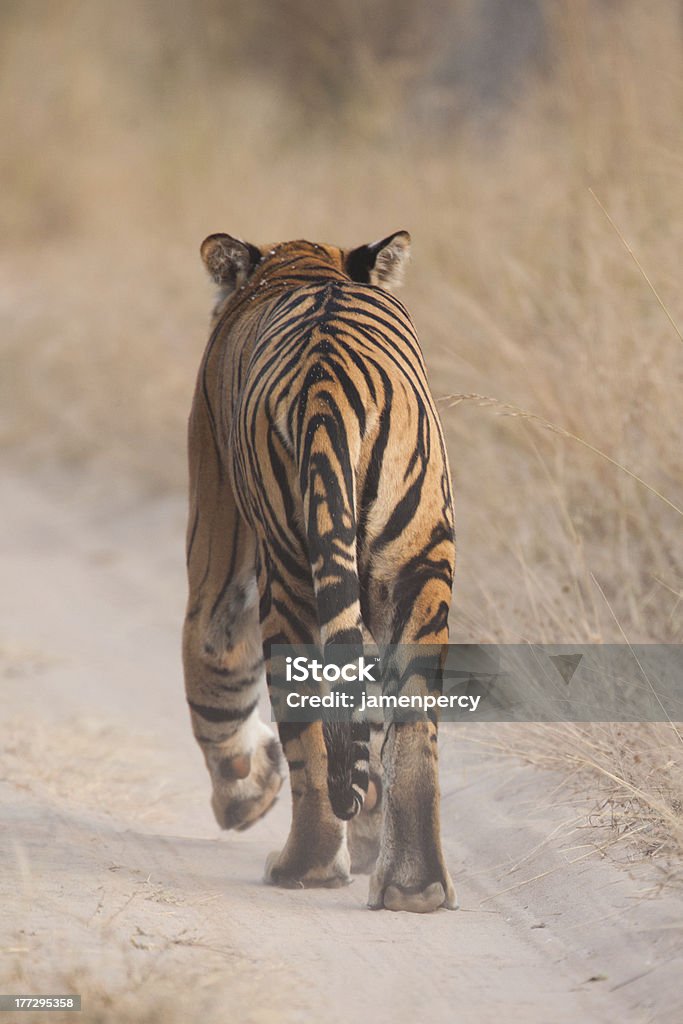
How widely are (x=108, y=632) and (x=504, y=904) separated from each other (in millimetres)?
3440

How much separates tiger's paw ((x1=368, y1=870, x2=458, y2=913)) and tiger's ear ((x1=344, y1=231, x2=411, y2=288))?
1.57 metres

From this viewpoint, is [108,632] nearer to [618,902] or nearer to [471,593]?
[471,593]

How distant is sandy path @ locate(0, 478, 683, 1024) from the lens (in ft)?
9.72

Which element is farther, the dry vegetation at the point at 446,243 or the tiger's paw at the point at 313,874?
the dry vegetation at the point at 446,243

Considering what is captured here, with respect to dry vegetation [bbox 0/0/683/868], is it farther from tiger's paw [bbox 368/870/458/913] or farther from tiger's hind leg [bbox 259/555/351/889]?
tiger's hind leg [bbox 259/555/351/889]

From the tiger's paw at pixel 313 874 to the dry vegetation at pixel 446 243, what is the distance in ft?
2.32

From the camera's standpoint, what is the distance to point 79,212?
13656 mm

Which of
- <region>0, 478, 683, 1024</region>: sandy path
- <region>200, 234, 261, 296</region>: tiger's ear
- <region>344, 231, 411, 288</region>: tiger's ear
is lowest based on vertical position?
<region>0, 478, 683, 1024</region>: sandy path

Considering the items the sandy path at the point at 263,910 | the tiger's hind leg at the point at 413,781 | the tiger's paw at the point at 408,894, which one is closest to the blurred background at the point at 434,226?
the tiger's hind leg at the point at 413,781

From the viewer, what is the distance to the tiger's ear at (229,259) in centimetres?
418

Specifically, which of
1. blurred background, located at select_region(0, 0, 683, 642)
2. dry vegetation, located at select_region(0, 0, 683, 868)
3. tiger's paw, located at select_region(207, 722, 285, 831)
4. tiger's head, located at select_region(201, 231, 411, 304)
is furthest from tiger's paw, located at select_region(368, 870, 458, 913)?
tiger's head, located at select_region(201, 231, 411, 304)

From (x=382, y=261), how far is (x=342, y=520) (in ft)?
3.48

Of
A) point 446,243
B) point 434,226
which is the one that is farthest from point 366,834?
point 434,226

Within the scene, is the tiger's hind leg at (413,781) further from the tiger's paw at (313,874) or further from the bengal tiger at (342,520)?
the tiger's paw at (313,874)
